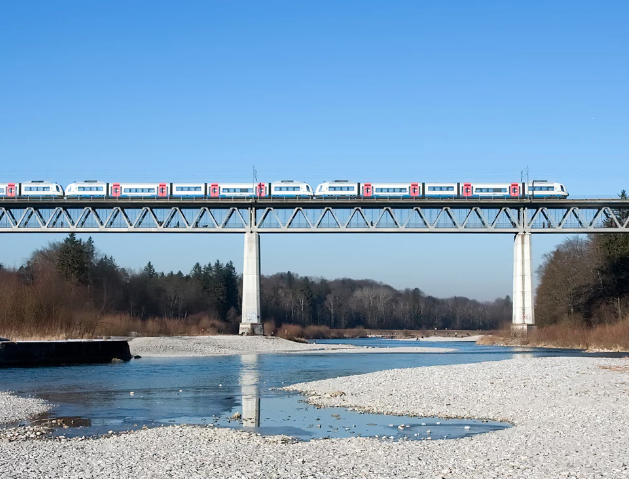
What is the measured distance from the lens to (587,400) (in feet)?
76.5

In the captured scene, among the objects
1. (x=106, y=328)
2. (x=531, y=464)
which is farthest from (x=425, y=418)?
(x=106, y=328)

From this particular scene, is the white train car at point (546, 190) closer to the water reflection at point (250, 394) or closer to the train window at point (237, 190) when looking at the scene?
the train window at point (237, 190)

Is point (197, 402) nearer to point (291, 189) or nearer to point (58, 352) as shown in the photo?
point (58, 352)

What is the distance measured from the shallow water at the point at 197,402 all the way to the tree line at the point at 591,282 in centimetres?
3877

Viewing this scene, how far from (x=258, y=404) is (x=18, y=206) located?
210 feet

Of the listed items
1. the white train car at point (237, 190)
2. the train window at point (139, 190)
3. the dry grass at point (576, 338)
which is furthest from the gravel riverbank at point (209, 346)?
the dry grass at point (576, 338)

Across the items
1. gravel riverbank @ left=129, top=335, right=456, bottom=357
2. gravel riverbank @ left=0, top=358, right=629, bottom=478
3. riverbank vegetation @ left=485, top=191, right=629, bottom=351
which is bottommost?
gravel riverbank @ left=129, top=335, right=456, bottom=357

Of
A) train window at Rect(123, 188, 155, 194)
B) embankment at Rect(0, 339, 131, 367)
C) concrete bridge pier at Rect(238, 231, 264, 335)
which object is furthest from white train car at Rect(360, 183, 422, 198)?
embankment at Rect(0, 339, 131, 367)

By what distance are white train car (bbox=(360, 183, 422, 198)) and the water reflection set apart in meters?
36.0

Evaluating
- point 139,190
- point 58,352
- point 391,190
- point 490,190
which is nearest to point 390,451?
point 58,352

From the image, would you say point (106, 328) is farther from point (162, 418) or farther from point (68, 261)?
point (162, 418)

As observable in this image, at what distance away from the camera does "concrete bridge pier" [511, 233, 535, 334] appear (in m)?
76.5

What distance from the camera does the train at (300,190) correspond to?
78.6 meters

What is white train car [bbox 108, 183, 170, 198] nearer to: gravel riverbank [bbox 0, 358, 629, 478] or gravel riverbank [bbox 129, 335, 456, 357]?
gravel riverbank [bbox 129, 335, 456, 357]
